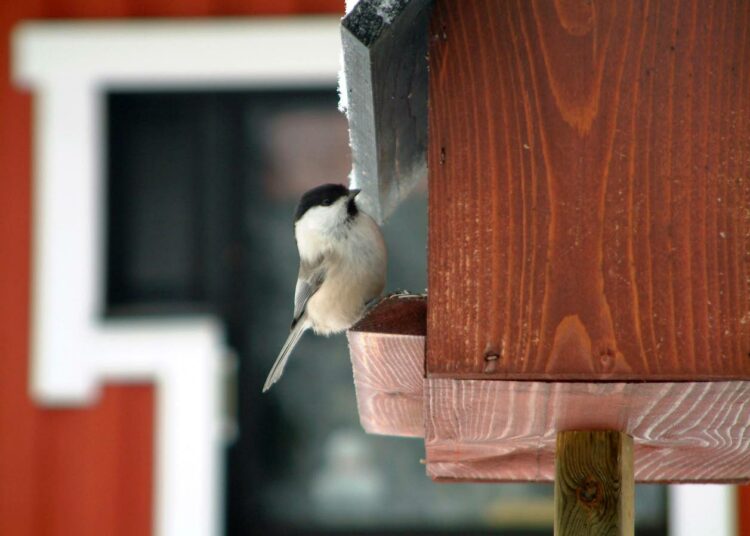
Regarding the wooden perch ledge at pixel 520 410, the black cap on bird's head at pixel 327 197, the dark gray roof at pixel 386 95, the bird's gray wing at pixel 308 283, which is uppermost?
the dark gray roof at pixel 386 95

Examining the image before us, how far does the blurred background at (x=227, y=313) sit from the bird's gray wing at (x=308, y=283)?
112 cm

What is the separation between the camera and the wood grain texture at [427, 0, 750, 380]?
1764mm

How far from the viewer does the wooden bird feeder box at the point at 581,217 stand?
176 cm

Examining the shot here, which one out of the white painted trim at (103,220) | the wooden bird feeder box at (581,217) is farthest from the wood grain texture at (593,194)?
the white painted trim at (103,220)

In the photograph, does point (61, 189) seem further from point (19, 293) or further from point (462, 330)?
point (462, 330)

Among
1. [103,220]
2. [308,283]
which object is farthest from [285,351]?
[103,220]

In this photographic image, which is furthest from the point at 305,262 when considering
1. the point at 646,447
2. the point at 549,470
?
the point at 646,447

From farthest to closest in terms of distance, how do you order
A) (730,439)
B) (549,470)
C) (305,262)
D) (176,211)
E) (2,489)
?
(176,211) → (2,489) → (305,262) → (549,470) → (730,439)

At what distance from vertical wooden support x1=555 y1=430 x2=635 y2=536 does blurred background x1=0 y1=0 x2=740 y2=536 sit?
6.88 feet

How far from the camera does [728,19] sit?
184 cm

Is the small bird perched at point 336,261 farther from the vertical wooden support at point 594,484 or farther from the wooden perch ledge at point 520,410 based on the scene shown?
the vertical wooden support at point 594,484

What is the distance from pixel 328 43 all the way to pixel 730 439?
230cm

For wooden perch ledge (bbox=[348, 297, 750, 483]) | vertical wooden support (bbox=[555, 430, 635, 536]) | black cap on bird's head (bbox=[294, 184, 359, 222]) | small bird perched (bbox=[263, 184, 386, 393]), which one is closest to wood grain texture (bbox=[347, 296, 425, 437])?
wooden perch ledge (bbox=[348, 297, 750, 483])

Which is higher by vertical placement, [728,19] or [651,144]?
[728,19]
